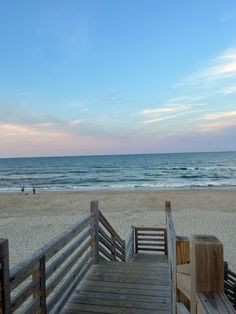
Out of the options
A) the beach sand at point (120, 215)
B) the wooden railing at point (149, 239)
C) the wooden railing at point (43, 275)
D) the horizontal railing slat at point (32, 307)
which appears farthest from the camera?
the beach sand at point (120, 215)

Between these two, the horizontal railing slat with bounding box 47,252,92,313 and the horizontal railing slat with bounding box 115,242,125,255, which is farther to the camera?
the horizontal railing slat with bounding box 115,242,125,255

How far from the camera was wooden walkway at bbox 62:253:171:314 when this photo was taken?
Result: 10.8 feet

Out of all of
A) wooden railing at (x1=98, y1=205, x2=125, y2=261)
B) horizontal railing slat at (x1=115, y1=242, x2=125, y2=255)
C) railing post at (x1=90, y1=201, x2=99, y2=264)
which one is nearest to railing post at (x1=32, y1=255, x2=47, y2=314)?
railing post at (x1=90, y1=201, x2=99, y2=264)

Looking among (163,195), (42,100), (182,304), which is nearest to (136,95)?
(42,100)

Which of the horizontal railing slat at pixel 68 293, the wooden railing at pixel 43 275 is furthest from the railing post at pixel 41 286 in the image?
the horizontal railing slat at pixel 68 293

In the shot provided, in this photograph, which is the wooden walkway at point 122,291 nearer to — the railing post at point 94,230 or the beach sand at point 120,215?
the railing post at point 94,230

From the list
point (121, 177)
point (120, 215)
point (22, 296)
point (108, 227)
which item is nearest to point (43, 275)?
point (22, 296)

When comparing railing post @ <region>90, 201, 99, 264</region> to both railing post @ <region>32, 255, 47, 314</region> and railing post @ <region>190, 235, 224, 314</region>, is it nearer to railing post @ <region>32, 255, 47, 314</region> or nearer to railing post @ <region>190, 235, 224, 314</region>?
railing post @ <region>32, 255, 47, 314</region>

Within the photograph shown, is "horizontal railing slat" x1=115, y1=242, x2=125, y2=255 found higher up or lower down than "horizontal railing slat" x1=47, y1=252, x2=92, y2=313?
lower down

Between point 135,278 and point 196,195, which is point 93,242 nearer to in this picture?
point 135,278

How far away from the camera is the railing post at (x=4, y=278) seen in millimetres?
1879

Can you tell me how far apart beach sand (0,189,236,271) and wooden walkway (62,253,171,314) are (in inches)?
217

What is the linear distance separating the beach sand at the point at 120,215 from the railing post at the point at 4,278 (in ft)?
26.5

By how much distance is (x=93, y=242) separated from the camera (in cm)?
476
